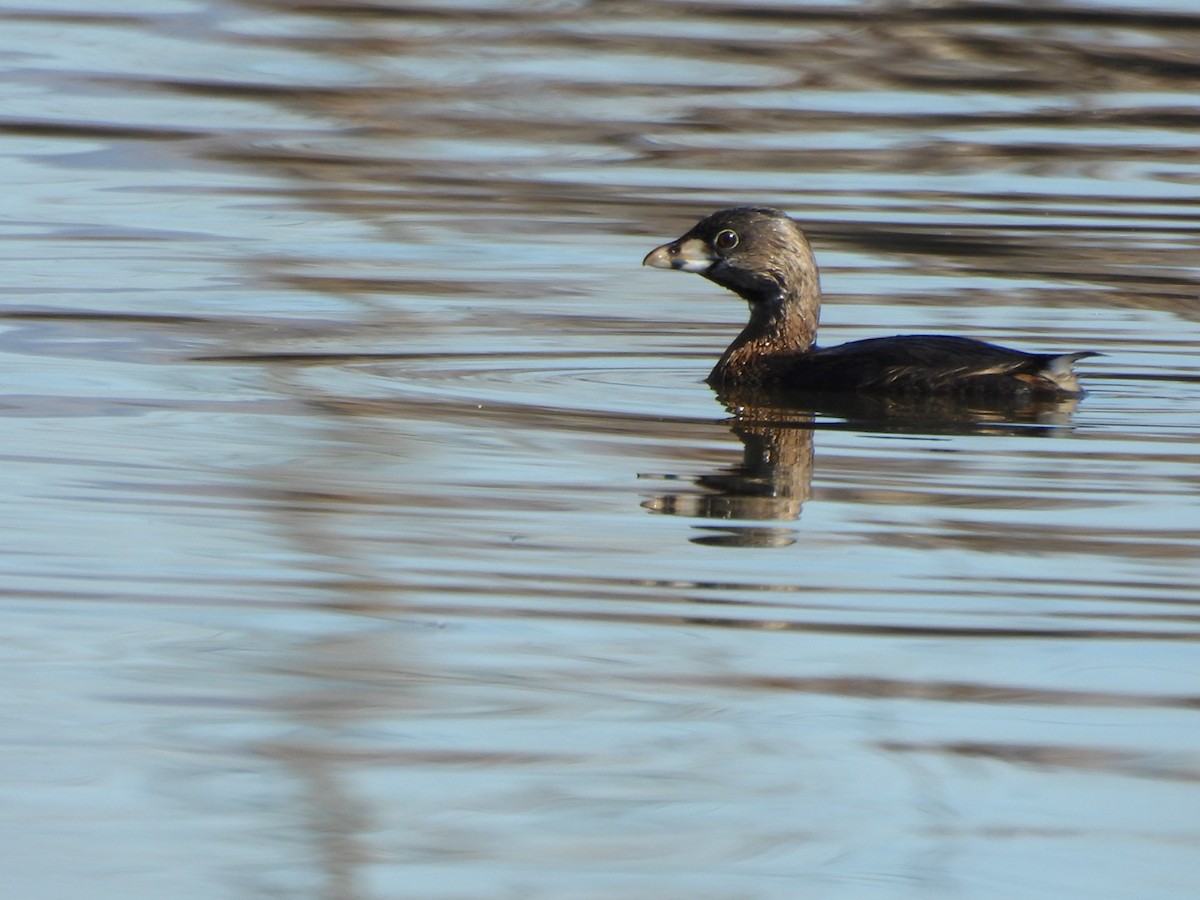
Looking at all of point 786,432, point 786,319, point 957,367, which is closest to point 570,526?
point 786,432

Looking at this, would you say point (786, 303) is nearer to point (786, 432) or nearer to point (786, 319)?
point (786, 319)

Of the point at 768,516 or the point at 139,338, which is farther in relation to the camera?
the point at 139,338

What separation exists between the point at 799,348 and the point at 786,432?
1608mm

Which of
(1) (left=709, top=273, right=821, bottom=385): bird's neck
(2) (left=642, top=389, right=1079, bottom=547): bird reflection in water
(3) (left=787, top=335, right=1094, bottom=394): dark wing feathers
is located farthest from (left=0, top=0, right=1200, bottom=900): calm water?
(1) (left=709, top=273, right=821, bottom=385): bird's neck

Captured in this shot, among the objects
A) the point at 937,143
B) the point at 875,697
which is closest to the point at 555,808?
the point at 875,697

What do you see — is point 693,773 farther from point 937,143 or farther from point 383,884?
point 937,143

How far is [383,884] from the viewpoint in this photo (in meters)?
4.38

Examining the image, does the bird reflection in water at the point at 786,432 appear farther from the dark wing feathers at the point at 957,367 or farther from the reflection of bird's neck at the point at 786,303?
the reflection of bird's neck at the point at 786,303

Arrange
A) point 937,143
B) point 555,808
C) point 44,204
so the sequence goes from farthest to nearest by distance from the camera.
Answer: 1. point 937,143
2. point 44,204
3. point 555,808

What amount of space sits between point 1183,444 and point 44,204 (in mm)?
6612

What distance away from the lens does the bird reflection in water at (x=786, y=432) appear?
23.4ft

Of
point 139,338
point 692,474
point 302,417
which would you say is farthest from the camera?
point 139,338

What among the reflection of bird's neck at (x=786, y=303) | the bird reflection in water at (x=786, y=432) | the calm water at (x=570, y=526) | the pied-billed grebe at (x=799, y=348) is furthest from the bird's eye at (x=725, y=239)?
the bird reflection in water at (x=786, y=432)

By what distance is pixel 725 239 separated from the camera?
33.8 ft
